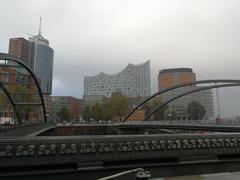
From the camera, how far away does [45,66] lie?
3748 inches

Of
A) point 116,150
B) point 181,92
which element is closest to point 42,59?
point 181,92

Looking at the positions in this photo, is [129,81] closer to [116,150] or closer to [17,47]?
[17,47]

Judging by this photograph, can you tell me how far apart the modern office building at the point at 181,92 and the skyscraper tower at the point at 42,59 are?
156 ft

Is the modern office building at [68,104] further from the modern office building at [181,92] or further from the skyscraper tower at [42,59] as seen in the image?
the modern office building at [181,92]

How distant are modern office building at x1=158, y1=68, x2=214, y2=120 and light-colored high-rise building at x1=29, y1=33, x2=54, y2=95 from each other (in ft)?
156

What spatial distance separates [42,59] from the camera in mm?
91750

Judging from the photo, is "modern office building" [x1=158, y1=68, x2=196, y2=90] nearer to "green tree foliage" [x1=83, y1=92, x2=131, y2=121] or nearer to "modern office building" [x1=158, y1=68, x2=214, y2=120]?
"modern office building" [x1=158, y1=68, x2=214, y2=120]

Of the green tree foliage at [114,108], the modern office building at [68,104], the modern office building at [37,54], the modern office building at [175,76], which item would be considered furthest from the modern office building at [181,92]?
the modern office building at [37,54]

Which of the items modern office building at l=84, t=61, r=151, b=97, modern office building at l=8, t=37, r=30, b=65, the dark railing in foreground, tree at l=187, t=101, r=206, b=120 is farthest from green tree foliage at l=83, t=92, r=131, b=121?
the dark railing in foreground

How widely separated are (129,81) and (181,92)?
30.7 m

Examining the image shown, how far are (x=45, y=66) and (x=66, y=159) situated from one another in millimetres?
92650

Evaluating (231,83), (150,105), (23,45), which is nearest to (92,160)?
(231,83)

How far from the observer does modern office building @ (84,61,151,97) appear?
134 metres

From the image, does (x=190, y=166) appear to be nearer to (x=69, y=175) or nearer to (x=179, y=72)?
(x=69, y=175)
